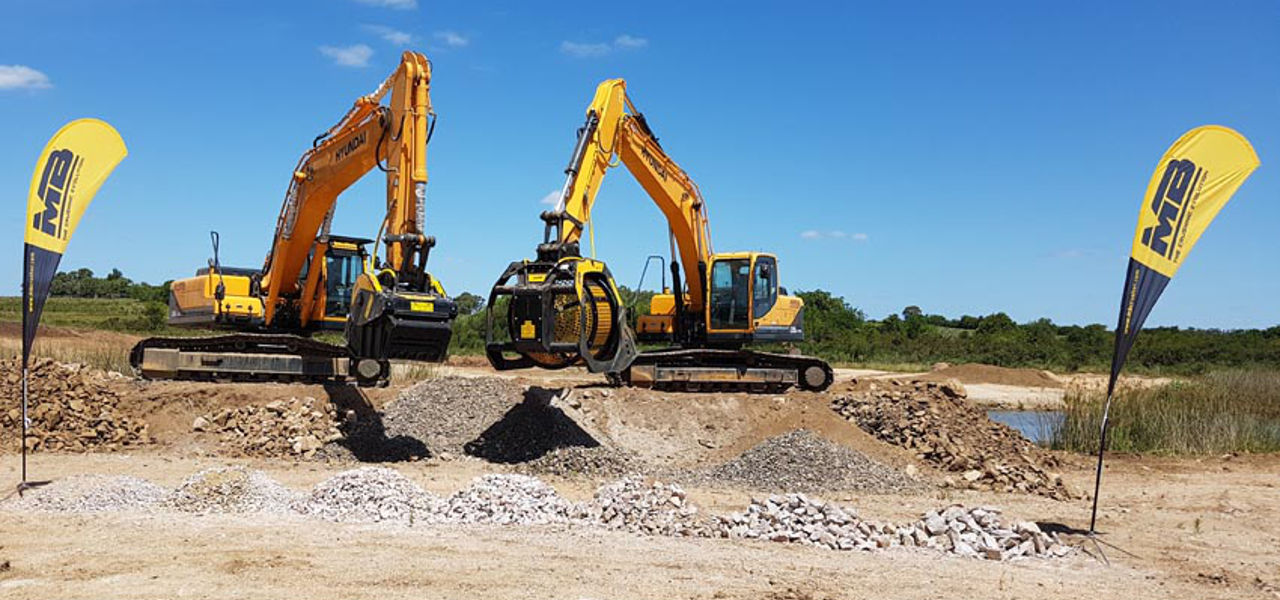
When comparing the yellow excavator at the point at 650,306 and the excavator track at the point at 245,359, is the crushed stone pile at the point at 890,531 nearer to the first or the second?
the yellow excavator at the point at 650,306

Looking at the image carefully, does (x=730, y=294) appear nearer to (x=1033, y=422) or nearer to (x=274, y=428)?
(x=274, y=428)

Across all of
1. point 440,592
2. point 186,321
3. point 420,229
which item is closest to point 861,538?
point 440,592

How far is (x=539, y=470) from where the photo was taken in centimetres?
1339

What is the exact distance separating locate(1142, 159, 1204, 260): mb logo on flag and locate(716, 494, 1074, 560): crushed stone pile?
8.34 ft

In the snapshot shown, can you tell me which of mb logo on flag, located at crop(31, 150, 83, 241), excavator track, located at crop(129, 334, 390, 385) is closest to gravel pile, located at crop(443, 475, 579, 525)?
mb logo on flag, located at crop(31, 150, 83, 241)

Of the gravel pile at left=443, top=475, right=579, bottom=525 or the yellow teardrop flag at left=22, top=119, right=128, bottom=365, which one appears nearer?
the gravel pile at left=443, top=475, right=579, bottom=525

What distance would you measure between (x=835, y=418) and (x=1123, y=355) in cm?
658

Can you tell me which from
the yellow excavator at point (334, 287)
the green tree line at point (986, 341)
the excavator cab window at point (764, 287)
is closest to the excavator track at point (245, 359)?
the yellow excavator at point (334, 287)

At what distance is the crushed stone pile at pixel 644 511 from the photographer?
30.7ft

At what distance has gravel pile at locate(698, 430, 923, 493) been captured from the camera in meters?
12.5

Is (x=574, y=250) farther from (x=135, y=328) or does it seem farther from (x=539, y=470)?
(x=135, y=328)

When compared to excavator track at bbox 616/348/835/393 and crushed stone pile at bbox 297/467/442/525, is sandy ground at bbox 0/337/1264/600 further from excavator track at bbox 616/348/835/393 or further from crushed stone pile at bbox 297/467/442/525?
excavator track at bbox 616/348/835/393

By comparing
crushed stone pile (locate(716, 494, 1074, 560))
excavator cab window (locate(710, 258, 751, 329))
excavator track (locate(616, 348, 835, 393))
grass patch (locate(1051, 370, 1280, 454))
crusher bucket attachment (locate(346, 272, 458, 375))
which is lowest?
crushed stone pile (locate(716, 494, 1074, 560))

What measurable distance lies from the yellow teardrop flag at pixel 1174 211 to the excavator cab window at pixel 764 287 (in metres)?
9.56
